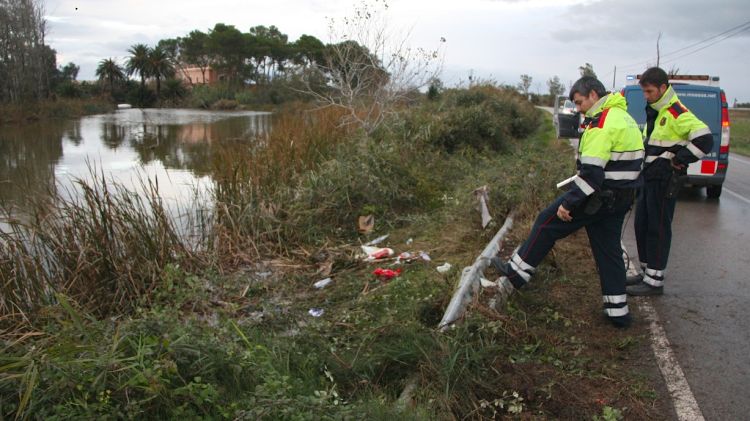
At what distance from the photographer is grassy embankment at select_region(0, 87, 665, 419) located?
2939mm

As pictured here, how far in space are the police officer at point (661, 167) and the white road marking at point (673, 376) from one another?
0.65 metres

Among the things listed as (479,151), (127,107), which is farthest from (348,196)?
(127,107)

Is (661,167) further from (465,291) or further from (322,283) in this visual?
(322,283)

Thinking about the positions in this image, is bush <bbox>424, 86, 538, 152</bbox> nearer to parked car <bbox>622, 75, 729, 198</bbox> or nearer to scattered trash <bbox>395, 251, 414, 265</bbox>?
parked car <bbox>622, 75, 729, 198</bbox>

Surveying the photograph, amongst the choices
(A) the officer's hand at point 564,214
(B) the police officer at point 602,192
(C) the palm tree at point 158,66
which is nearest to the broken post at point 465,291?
(B) the police officer at point 602,192

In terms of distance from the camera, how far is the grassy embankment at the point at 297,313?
2939mm

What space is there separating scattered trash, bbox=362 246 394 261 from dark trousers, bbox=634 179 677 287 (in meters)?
2.78

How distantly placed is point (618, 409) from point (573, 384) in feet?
1.01

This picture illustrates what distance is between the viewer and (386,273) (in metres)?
6.17

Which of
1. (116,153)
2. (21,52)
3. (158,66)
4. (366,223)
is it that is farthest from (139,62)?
(366,223)

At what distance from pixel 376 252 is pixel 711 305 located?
3.51 m

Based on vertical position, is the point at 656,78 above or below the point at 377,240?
above

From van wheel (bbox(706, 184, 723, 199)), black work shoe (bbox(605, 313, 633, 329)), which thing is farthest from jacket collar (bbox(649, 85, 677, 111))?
van wheel (bbox(706, 184, 723, 199))

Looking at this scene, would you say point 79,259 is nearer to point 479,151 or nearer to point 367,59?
point 367,59
